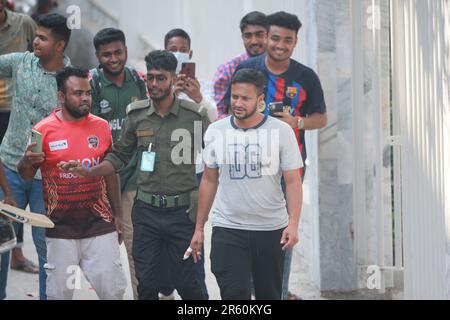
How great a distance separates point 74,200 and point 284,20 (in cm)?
175

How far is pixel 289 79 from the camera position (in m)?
6.78

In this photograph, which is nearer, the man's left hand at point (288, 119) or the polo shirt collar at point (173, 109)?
the polo shirt collar at point (173, 109)

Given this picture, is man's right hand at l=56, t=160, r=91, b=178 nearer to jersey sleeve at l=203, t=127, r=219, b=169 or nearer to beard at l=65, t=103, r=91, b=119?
beard at l=65, t=103, r=91, b=119

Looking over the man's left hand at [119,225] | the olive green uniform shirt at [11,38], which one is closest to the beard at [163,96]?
the man's left hand at [119,225]

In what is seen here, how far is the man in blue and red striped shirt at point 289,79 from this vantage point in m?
6.71

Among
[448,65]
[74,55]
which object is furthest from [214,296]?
[74,55]

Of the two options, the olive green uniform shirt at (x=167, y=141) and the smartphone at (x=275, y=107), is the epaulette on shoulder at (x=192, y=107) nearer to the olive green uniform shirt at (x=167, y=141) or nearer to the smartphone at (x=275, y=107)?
the olive green uniform shirt at (x=167, y=141)

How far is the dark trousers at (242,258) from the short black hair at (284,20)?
1423 mm

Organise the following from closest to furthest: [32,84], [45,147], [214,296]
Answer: [45,147]
[32,84]
[214,296]

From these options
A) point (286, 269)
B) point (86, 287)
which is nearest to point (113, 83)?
point (286, 269)
